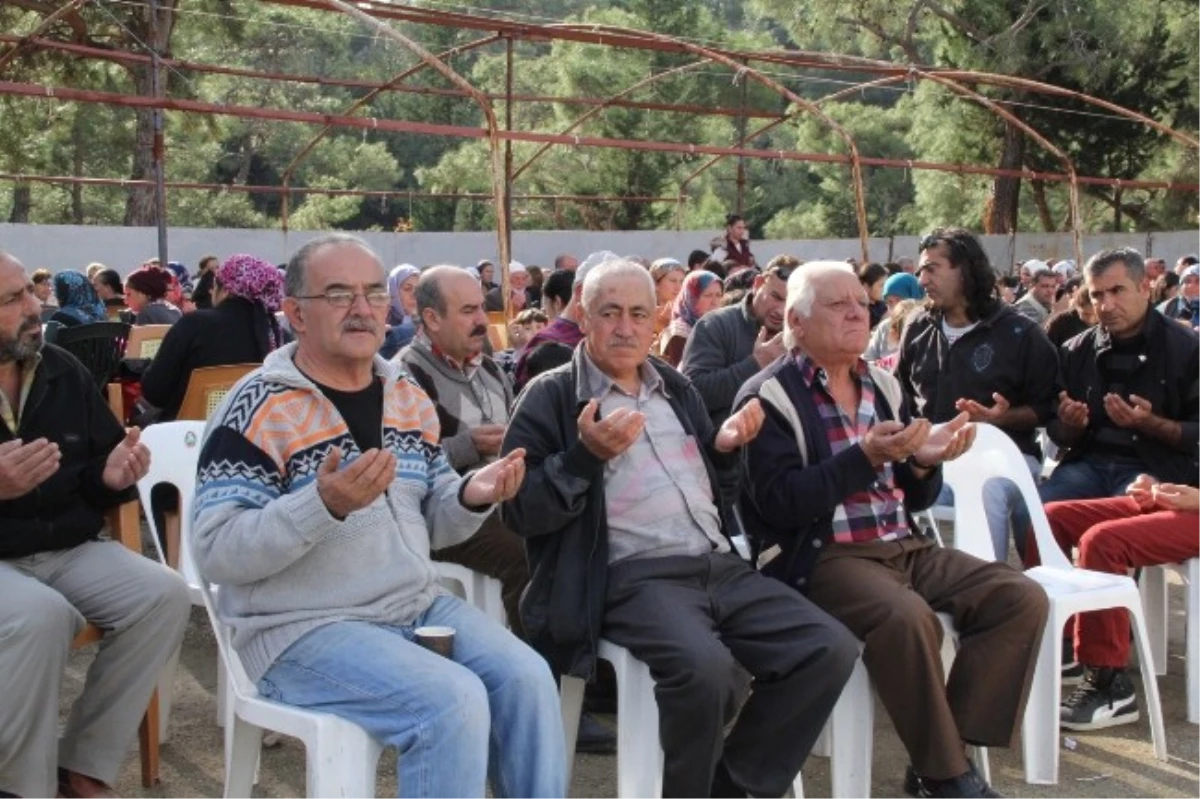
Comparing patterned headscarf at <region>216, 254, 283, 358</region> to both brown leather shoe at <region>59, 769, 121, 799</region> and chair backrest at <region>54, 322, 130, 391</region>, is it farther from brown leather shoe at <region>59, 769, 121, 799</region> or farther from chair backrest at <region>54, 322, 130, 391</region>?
brown leather shoe at <region>59, 769, 121, 799</region>

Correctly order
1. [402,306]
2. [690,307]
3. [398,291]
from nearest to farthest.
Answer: [690,307]
[398,291]
[402,306]

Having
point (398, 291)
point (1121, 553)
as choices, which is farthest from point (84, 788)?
point (398, 291)

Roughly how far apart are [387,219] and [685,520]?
125 feet

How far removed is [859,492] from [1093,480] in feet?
6.18

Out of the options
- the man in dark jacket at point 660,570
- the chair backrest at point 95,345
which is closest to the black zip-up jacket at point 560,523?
the man in dark jacket at point 660,570

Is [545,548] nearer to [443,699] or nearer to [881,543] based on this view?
[443,699]

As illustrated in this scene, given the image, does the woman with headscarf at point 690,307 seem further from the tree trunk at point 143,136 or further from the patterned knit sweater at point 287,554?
the tree trunk at point 143,136

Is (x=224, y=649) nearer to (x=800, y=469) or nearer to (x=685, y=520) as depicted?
(x=685, y=520)

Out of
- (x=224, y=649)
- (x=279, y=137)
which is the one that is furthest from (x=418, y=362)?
(x=279, y=137)

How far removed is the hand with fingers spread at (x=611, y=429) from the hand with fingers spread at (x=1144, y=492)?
244cm

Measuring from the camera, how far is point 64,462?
3.95m

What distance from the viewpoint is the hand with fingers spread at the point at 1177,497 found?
5.05 m

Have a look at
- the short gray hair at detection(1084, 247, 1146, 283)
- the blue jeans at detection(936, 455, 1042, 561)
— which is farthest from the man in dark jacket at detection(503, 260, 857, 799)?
the short gray hair at detection(1084, 247, 1146, 283)

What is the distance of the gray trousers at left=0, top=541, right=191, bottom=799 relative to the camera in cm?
356
